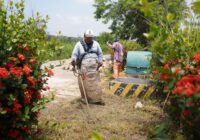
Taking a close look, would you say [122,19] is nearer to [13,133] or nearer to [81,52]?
[81,52]

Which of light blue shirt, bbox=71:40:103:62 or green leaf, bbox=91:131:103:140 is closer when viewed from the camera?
green leaf, bbox=91:131:103:140

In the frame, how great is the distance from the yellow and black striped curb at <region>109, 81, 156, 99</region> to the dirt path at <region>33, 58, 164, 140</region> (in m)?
0.25

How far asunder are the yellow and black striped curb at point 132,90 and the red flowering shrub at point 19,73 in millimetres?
4754

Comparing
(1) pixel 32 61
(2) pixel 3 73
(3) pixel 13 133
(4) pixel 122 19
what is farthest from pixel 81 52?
(4) pixel 122 19

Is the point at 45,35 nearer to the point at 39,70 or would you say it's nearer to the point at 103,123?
the point at 39,70

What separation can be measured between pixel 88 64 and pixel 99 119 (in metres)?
1.73

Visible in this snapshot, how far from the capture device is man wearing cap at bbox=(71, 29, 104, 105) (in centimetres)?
837

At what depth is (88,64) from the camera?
331 inches

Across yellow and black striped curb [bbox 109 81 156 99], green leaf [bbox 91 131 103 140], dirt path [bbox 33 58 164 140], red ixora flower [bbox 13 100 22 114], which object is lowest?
dirt path [bbox 33 58 164 140]

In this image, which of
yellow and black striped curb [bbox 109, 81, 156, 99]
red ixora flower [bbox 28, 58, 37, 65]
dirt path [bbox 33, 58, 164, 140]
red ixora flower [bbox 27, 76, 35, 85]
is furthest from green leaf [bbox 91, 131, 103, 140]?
yellow and black striped curb [bbox 109, 81, 156, 99]

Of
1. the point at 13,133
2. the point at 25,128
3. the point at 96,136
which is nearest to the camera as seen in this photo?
the point at 96,136

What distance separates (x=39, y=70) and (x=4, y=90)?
0.84 m

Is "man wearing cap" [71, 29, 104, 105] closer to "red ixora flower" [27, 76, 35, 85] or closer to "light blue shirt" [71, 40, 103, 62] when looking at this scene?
"light blue shirt" [71, 40, 103, 62]

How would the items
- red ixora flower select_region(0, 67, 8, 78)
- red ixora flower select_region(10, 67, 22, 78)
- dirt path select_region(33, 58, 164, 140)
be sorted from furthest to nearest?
1. dirt path select_region(33, 58, 164, 140)
2. red ixora flower select_region(10, 67, 22, 78)
3. red ixora flower select_region(0, 67, 8, 78)
